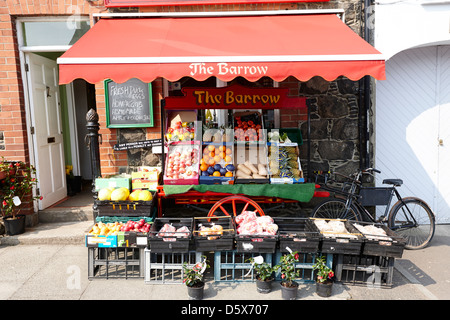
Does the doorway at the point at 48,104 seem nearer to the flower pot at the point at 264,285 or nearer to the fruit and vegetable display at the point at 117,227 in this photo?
the fruit and vegetable display at the point at 117,227

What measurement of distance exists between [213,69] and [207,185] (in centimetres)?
178

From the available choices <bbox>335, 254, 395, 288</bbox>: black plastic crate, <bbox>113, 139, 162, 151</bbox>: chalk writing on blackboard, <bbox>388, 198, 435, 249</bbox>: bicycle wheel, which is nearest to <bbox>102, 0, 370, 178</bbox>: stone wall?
<bbox>113, 139, 162, 151</bbox>: chalk writing on blackboard

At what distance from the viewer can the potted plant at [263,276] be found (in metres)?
4.14

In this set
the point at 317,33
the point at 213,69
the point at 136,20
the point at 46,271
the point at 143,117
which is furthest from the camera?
the point at 143,117

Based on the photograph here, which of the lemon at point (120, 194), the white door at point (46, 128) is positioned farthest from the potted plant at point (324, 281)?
the white door at point (46, 128)

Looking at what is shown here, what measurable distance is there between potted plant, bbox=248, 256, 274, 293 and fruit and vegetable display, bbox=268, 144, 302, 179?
5.29 feet

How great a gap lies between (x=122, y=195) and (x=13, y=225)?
2.24 m

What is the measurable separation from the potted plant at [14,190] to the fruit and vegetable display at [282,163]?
4167 mm

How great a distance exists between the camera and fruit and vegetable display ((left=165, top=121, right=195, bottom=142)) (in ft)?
18.8

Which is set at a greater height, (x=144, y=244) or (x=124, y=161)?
(x=124, y=161)

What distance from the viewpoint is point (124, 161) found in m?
6.41
